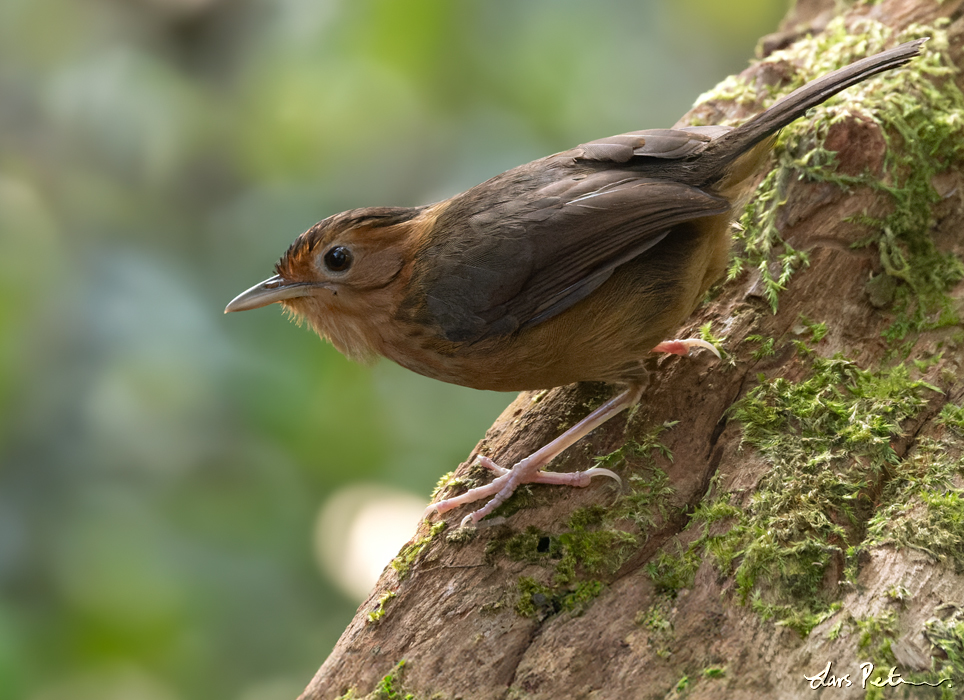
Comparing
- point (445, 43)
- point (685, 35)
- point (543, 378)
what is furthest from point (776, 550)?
point (685, 35)

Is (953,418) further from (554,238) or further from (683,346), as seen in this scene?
(554,238)

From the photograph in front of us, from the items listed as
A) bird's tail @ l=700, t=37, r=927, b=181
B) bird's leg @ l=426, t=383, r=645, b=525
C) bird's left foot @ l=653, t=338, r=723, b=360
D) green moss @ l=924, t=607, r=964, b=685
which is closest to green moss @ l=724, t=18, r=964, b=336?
bird's left foot @ l=653, t=338, r=723, b=360

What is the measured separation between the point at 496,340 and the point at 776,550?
1250 mm

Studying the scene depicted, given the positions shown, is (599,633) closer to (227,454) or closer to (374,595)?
(374,595)

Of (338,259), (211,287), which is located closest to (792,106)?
(338,259)

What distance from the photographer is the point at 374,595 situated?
2.94 m

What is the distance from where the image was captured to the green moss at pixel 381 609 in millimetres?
2809

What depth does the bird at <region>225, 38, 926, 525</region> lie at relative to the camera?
9.80 feet

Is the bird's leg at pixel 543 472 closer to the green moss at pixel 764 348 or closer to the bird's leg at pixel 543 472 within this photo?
the bird's leg at pixel 543 472

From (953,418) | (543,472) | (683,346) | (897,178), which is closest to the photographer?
(953,418)

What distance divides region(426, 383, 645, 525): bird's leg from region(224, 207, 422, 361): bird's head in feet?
2.42

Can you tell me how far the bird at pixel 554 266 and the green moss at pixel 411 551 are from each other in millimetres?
88
